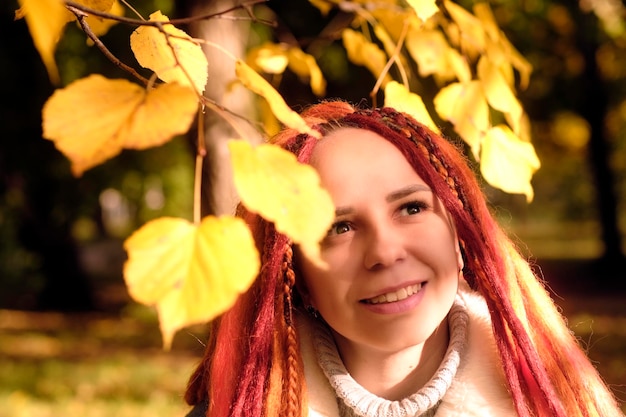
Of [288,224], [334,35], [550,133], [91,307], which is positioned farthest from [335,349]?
[550,133]

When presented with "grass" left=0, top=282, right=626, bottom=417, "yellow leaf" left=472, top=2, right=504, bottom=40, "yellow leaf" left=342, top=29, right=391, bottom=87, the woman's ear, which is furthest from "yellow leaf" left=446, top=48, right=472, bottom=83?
"grass" left=0, top=282, right=626, bottom=417

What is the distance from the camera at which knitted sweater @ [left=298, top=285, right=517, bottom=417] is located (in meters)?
1.51

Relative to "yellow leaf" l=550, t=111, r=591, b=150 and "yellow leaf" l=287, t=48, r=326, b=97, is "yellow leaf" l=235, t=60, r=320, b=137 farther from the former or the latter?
"yellow leaf" l=550, t=111, r=591, b=150

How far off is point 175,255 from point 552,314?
1106 mm

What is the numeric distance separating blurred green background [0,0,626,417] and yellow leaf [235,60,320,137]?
4.17 m

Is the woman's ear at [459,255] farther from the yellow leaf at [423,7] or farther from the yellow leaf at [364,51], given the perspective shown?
the yellow leaf at [364,51]

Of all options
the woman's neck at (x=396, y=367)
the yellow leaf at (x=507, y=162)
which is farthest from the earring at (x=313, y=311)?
the yellow leaf at (x=507, y=162)

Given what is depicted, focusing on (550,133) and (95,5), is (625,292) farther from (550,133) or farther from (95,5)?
(95,5)

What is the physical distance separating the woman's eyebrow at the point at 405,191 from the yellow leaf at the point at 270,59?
26.5 inches

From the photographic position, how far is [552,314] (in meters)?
1.62

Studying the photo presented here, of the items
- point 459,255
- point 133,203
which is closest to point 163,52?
point 459,255

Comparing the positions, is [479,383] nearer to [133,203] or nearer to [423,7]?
[423,7]

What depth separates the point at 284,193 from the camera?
32.4 inches

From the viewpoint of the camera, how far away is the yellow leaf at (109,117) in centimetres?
79
